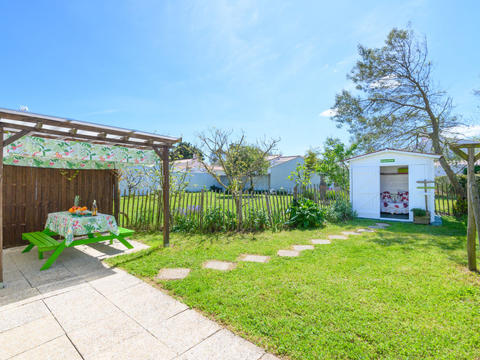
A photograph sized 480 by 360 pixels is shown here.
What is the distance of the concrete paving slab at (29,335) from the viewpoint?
2070 mm

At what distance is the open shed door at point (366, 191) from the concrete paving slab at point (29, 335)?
980 cm

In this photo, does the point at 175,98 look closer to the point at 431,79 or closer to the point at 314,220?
the point at 314,220

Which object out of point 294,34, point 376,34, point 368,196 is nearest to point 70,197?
point 294,34

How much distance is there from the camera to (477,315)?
2.48 m

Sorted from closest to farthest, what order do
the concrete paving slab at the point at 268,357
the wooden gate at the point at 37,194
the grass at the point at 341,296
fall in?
the concrete paving slab at the point at 268,357 < the grass at the point at 341,296 < the wooden gate at the point at 37,194

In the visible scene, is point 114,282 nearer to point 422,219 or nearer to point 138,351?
point 138,351

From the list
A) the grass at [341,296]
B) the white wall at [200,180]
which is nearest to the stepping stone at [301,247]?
the grass at [341,296]

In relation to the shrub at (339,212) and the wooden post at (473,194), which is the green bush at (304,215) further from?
the wooden post at (473,194)

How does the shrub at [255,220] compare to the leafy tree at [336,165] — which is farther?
the leafy tree at [336,165]

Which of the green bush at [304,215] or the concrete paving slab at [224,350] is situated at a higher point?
the green bush at [304,215]

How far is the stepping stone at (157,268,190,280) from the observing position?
142 inches

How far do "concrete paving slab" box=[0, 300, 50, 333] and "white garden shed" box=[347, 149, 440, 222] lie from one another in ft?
32.4

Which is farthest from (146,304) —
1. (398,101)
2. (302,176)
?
(398,101)

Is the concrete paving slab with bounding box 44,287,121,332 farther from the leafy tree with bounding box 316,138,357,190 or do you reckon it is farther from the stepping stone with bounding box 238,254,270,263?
the leafy tree with bounding box 316,138,357,190
